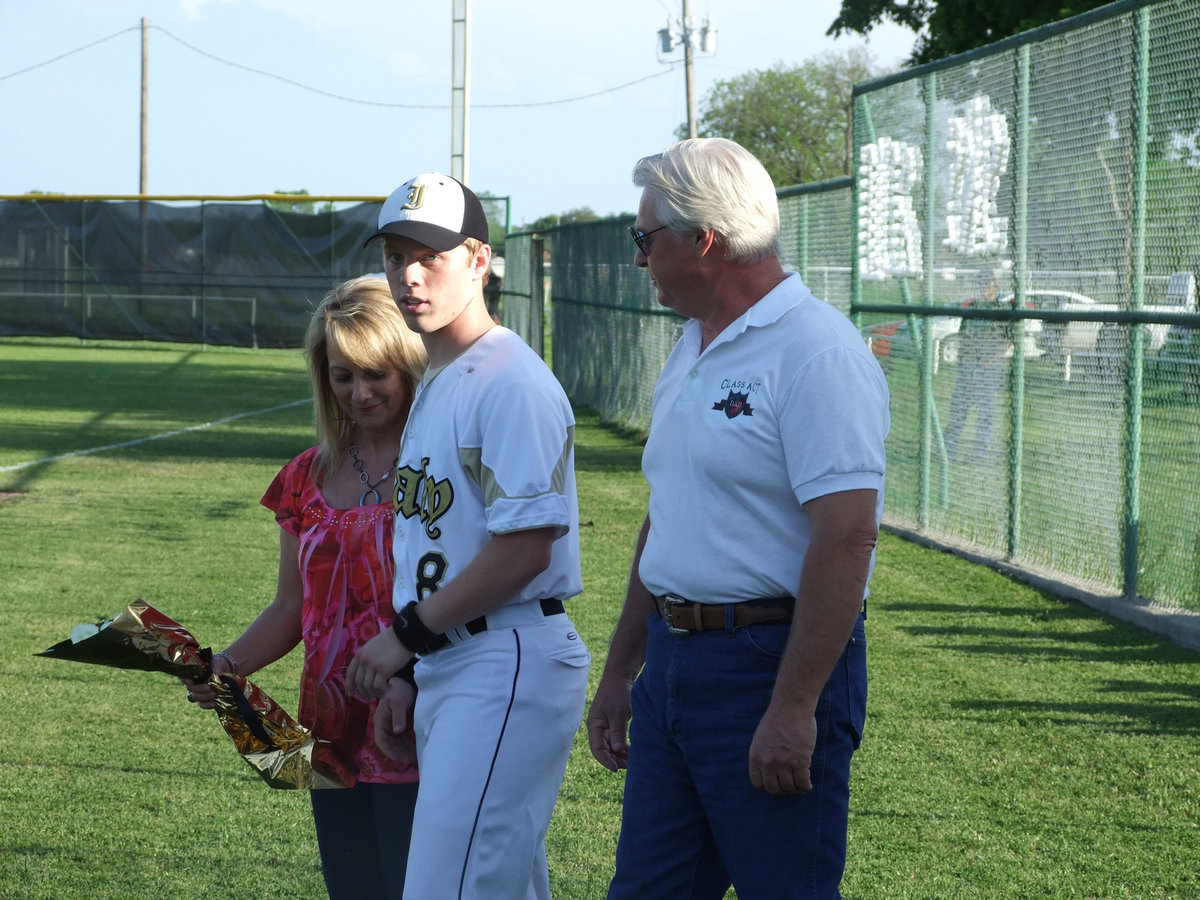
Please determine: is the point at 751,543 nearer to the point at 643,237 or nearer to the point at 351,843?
the point at 643,237

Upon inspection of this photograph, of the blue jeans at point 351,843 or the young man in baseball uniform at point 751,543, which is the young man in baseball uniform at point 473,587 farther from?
the blue jeans at point 351,843

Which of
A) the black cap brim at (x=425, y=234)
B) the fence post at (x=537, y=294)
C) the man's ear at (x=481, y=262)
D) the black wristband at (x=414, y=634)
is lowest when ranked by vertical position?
the black wristband at (x=414, y=634)

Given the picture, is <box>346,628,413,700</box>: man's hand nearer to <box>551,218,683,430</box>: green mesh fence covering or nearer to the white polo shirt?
the white polo shirt

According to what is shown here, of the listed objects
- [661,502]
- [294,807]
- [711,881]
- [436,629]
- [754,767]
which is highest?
[661,502]

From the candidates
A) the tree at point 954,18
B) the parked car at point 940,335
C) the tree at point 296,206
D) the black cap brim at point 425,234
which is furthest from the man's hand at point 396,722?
the tree at point 296,206

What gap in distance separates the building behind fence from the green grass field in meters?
0.44

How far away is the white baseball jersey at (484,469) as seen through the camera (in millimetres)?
2600

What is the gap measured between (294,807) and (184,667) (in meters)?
1.97

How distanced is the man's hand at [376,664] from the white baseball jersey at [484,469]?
0.09 meters

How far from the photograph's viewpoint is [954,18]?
72.2 ft

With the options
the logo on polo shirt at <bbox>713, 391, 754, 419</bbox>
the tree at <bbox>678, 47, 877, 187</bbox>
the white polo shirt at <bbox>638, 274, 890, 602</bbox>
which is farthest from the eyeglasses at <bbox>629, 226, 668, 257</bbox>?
the tree at <bbox>678, 47, 877, 187</bbox>

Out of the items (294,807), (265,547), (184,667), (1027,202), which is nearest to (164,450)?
(265,547)

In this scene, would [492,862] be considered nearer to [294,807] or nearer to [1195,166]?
[294,807]

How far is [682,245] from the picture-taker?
256cm
